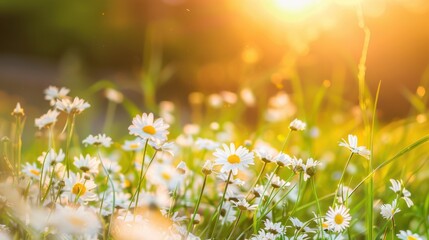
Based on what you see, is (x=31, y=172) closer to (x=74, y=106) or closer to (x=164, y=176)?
(x=74, y=106)

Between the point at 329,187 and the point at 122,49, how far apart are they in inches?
281

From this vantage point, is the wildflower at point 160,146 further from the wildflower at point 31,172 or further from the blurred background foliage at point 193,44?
the blurred background foliage at point 193,44

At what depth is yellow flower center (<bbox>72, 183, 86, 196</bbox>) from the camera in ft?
3.75

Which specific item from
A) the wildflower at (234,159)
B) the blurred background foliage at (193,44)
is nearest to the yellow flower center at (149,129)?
the wildflower at (234,159)

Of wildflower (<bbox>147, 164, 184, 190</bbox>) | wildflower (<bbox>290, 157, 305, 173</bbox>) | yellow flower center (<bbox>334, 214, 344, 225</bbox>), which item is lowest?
yellow flower center (<bbox>334, 214, 344, 225</bbox>)

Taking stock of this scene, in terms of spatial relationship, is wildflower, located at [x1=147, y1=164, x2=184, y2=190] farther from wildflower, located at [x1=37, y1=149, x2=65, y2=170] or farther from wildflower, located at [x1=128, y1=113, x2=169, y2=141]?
wildflower, located at [x1=128, y1=113, x2=169, y2=141]

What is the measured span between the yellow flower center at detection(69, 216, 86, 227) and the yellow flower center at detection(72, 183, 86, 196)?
0.27 m

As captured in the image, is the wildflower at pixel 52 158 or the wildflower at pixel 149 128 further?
the wildflower at pixel 52 158

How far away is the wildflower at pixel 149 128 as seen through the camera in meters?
1.08

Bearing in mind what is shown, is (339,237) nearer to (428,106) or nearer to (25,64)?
(428,106)

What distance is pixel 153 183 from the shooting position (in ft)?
5.50

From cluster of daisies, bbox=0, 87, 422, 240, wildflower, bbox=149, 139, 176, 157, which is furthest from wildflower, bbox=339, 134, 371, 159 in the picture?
wildflower, bbox=149, 139, 176, 157

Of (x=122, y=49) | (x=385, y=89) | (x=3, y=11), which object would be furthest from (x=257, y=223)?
(x=3, y=11)

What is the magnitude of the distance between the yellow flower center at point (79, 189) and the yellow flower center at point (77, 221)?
265mm
